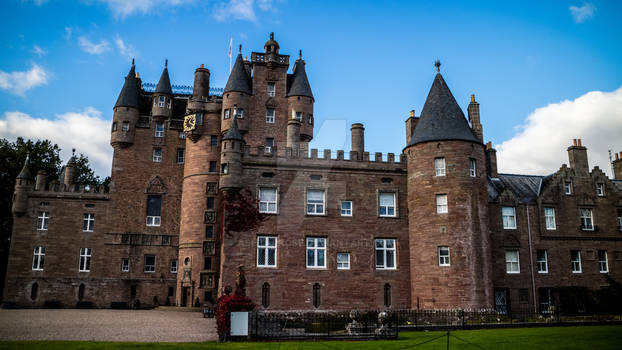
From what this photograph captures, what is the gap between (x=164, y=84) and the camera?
4762 centimetres

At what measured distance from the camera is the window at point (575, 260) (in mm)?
38062

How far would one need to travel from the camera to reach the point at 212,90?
50.2 meters

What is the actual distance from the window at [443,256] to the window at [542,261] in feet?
30.0

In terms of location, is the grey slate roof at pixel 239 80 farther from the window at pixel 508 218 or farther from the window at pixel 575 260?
the window at pixel 575 260

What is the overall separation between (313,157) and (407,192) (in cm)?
727

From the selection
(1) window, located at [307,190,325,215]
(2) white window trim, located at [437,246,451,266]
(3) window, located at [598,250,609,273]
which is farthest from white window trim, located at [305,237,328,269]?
(3) window, located at [598,250,609,273]

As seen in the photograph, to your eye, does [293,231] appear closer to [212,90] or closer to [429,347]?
[429,347]

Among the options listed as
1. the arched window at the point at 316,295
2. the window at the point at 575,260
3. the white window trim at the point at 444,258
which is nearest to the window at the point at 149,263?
the arched window at the point at 316,295

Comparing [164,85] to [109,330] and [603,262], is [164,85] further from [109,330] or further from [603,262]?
[603,262]

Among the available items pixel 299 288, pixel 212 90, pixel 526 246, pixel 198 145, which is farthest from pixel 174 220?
pixel 526 246

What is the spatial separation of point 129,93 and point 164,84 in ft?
10.8

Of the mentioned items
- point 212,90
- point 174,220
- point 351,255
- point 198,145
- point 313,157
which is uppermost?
point 212,90

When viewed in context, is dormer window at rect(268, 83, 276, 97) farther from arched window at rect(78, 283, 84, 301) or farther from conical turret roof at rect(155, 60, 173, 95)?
arched window at rect(78, 283, 84, 301)

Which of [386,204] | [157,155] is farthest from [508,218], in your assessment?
[157,155]
